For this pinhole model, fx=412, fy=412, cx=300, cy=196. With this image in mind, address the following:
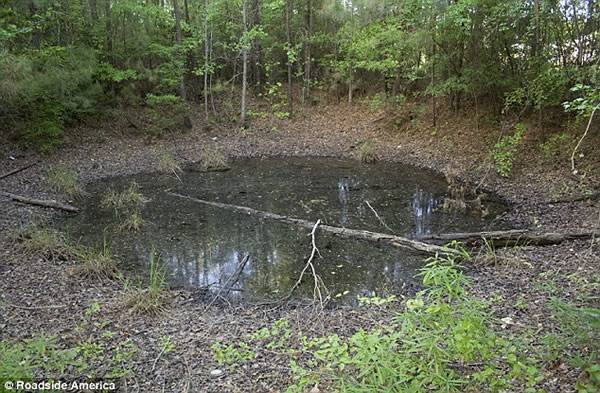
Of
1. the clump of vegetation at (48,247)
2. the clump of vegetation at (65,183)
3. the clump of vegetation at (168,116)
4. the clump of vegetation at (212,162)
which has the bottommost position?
the clump of vegetation at (48,247)

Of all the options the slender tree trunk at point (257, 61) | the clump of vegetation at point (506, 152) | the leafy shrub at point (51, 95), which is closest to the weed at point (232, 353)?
the clump of vegetation at point (506, 152)

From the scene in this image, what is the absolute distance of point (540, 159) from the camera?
32.9 feet

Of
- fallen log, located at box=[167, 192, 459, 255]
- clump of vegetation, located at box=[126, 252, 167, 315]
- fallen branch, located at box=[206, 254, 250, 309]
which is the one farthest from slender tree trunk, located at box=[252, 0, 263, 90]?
clump of vegetation, located at box=[126, 252, 167, 315]

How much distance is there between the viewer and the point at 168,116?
1619 cm

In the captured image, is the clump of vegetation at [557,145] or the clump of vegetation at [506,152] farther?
the clump of vegetation at [506,152]

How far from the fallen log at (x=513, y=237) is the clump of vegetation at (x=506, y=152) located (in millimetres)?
3566

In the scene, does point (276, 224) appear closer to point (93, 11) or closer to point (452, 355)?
point (452, 355)

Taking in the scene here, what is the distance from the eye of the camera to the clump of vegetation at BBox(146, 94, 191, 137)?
50.5ft

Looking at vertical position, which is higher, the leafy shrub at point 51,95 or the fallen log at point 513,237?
the leafy shrub at point 51,95

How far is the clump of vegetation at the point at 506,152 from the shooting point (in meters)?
10.1

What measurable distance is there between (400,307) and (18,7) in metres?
13.5

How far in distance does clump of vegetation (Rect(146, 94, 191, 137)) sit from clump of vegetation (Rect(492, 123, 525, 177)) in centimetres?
1094

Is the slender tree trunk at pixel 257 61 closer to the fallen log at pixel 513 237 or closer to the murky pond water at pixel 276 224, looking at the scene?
the murky pond water at pixel 276 224

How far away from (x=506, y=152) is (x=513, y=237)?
4344 millimetres
